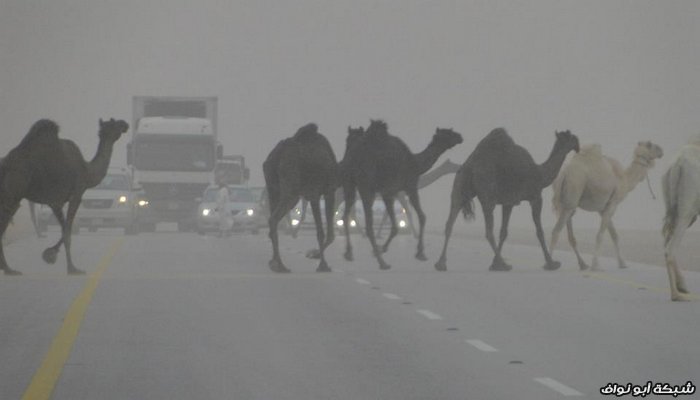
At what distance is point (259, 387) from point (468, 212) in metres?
17.1

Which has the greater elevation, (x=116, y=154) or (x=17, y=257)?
(x=17, y=257)

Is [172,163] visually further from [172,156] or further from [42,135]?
[42,135]

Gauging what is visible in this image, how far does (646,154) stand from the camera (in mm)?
32625

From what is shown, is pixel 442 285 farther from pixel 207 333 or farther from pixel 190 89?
pixel 190 89

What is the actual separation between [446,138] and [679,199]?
10.5 m

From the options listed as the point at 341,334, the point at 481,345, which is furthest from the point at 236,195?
the point at 481,345

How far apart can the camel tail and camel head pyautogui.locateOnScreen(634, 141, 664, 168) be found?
32.6ft

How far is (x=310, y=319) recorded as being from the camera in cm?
1995

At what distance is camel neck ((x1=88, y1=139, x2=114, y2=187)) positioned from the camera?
2888cm

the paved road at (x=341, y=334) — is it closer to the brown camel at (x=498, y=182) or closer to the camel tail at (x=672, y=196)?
the brown camel at (x=498, y=182)

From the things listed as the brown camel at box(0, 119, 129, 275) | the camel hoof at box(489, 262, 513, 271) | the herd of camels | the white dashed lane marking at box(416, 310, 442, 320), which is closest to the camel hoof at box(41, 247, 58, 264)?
the herd of camels

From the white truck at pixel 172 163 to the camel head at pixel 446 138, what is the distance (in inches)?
1098

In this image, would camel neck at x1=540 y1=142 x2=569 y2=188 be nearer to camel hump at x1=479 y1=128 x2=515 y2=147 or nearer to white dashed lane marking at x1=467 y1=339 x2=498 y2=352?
camel hump at x1=479 y1=128 x2=515 y2=147

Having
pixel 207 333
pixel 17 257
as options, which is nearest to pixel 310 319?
pixel 207 333
